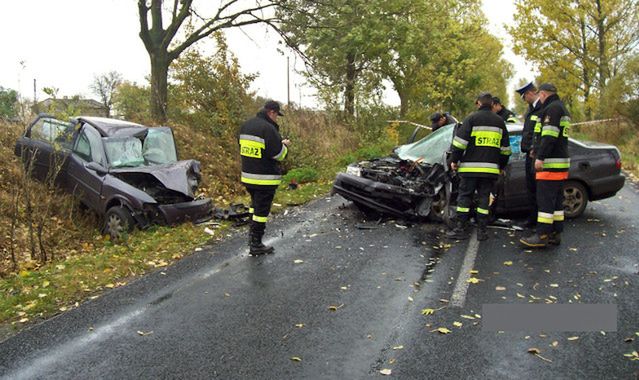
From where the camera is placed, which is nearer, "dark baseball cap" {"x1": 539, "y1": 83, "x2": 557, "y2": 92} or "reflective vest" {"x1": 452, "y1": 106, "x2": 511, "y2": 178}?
"dark baseball cap" {"x1": 539, "y1": 83, "x2": 557, "y2": 92}

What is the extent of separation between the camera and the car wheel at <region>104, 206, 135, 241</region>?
280 inches

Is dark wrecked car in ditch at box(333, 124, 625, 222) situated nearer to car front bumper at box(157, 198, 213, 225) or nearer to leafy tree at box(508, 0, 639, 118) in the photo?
car front bumper at box(157, 198, 213, 225)

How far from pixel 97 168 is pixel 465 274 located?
5.78 m

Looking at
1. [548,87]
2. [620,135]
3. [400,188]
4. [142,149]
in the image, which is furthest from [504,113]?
[620,135]

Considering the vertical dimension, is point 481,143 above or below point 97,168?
above

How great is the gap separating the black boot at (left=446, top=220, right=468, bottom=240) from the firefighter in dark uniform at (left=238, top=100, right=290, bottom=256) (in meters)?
2.50

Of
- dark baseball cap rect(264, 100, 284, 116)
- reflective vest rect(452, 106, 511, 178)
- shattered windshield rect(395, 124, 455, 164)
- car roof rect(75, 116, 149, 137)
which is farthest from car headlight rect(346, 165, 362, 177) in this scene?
car roof rect(75, 116, 149, 137)

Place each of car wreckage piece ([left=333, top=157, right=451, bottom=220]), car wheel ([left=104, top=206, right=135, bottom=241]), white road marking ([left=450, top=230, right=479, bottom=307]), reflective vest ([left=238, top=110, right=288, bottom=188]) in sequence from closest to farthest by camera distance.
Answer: white road marking ([left=450, top=230, right=479, bottom=307]), reflective vest ([left=238, top=110, right=288, bottom=188]), car wheel ([left=104, top=206, right=135, bottom=241]), car wreckage piece ([left=333, top=157, right=451, bottom=220])

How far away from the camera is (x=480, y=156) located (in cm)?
638

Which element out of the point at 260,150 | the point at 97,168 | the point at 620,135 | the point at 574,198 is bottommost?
the point at 574,198

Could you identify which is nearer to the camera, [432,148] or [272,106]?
[272,106]

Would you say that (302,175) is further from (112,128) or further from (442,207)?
(442,207)

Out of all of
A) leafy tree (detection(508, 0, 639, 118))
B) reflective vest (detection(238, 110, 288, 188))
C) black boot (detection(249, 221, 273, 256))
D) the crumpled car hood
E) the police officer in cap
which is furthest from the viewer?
leafy tree (detection(508, 0, 639, 118))

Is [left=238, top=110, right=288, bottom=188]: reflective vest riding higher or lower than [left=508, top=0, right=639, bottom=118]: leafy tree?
lower
